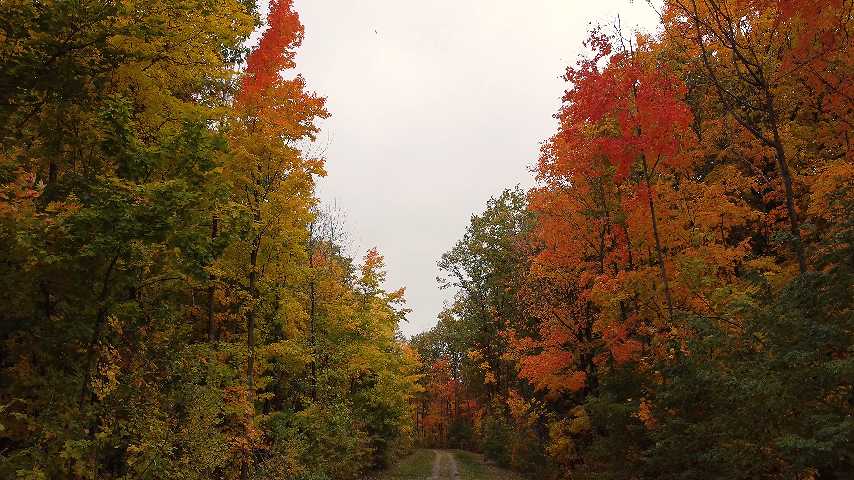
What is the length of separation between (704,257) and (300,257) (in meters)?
11.4

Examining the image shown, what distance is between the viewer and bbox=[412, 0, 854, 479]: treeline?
26.8 feet

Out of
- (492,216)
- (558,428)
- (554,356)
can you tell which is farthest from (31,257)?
(492,216)

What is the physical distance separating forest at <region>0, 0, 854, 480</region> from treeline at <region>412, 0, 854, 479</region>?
8cm

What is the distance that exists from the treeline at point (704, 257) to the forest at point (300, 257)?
8 cm

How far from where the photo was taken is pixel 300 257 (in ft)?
51.7

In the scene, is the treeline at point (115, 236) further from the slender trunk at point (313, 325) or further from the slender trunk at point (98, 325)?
the slender trunk at point (313, 325)

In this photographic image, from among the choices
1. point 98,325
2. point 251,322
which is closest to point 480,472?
point 251,322

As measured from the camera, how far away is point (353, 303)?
1050 inches

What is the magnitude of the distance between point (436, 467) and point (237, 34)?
3095 cm

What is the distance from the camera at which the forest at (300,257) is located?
8.09m

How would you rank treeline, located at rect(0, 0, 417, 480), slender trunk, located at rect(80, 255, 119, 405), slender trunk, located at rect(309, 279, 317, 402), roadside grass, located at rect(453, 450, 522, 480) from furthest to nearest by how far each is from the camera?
roadside grass, located at rect(453, 450, 522, 480)
slender trunk, located at rect(309, 279, 317, 402)
slender trunk, located at rect(80, 255, 119, 405)
treeline, located at rect(0, 0, 417, 480)

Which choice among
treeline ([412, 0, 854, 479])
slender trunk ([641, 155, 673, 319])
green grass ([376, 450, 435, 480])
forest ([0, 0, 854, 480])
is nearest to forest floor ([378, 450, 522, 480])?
green grass ([376, 450, 435, 480])

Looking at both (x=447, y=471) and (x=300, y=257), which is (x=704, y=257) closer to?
(x=300, y=257)

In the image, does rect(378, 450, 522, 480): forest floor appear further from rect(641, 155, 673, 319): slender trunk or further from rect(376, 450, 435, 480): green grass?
rect(641, 155, 673, 319): slender trunk
